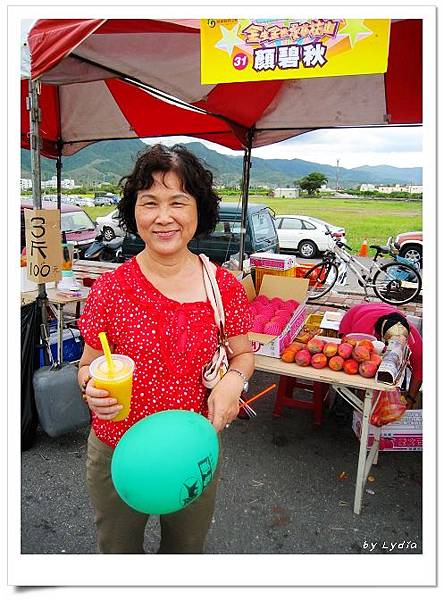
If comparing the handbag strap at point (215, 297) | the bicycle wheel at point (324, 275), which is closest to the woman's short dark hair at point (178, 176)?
the handbag strap at point (215, 297)

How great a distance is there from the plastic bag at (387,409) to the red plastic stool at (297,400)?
780 millimetres

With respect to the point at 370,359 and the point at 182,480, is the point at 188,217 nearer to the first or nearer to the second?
the point at 182,480

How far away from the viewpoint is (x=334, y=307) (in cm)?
456

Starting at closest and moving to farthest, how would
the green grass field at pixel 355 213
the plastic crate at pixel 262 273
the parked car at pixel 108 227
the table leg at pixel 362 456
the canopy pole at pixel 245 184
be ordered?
the table leg at pixel 362 456 < the plastic crate at pixel 262 273 < the canopy pole at pixel 245 184 < the green grass field at pixel 355 213 < the parked car at pixel 108 227

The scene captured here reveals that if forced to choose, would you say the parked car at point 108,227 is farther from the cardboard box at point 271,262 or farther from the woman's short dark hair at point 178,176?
the woman's short dark hair at point 178,176

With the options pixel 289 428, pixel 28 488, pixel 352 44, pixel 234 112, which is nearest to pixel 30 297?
pixel 28 488

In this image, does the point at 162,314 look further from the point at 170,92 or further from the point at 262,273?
the point at 170,92

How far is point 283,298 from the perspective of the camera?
379 cm

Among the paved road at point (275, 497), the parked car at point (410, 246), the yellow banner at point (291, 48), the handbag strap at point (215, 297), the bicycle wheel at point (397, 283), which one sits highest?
the parked car at point (410, 246)

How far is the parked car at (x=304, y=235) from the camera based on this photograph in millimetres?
12664

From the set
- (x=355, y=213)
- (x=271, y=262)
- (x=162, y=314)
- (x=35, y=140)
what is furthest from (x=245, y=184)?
(x=355, y=213)

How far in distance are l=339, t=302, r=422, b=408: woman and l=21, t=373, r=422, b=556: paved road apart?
605 mm

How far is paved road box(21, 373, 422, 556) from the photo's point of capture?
2.35 m

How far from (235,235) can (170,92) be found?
3.78 meters
